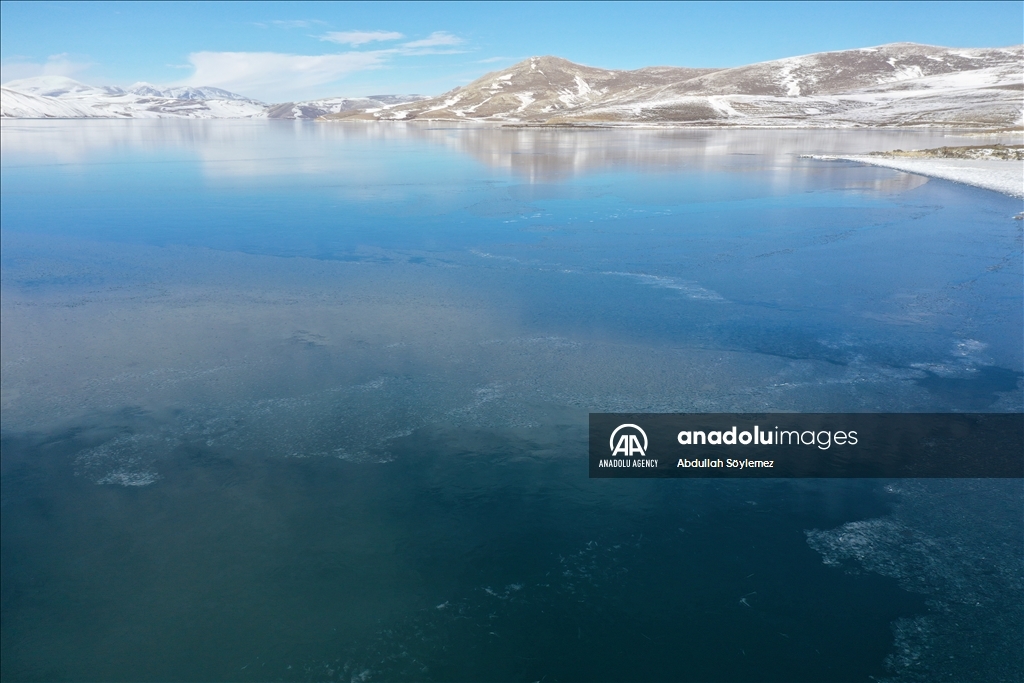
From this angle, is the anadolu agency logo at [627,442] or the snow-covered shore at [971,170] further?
the snow-covered shore at [971,170]

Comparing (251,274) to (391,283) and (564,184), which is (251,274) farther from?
(564,184)

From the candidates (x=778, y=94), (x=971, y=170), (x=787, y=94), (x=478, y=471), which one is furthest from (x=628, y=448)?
(x=787, y=94)

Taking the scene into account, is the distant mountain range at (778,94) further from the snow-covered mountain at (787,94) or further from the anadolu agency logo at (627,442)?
the anadolu agency logo at (627,442)

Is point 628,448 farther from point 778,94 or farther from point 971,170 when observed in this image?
point 778,94

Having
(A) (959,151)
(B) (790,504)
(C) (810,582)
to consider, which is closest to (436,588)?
(C) (810,582)

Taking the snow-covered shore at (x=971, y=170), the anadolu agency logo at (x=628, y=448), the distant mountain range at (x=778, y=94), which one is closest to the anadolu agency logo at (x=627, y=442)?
the anadolu agency logo at (x=628, y=448)

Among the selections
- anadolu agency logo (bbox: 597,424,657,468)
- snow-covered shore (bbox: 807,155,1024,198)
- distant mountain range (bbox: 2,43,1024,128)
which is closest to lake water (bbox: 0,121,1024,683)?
anadolu agency logo (bbox: 597,424,657,468)

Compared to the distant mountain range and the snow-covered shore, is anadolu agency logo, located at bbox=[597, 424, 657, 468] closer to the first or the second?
the snow-covered shore
